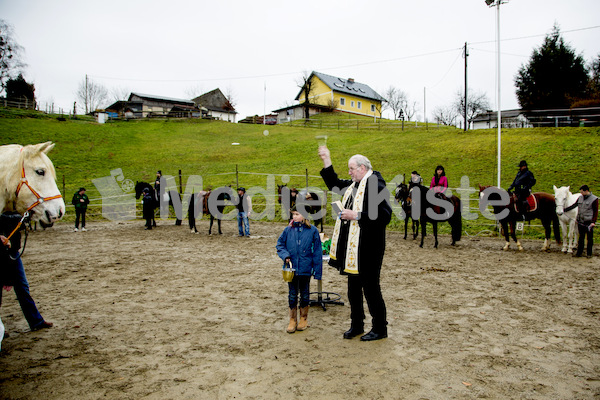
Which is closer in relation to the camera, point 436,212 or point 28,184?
point 28,184

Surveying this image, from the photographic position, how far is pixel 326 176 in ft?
14.2

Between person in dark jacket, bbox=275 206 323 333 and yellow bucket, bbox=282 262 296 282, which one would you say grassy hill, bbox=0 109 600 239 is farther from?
yellow bucket, bbox=282 262 296 282

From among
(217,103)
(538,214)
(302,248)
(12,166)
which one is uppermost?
(217,103)

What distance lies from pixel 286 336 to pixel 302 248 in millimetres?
1177

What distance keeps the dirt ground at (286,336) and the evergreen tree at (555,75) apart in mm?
31184

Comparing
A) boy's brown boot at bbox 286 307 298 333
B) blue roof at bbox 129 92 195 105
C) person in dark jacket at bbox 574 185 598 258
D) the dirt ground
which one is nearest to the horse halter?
the dirt ground

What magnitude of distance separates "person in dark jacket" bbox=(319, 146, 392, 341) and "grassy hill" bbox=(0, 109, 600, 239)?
16.2 metres

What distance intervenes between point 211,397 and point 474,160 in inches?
900

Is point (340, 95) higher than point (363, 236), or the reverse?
point (340, 95)

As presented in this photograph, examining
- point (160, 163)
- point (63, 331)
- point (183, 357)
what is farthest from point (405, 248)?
point (160, 163)

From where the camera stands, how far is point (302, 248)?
14.9 feet

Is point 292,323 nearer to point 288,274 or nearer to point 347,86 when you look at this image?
point 288,274

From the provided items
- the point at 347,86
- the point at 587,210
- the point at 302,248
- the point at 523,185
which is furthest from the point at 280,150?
the point at 347,86

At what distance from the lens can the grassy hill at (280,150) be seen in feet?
65.4
